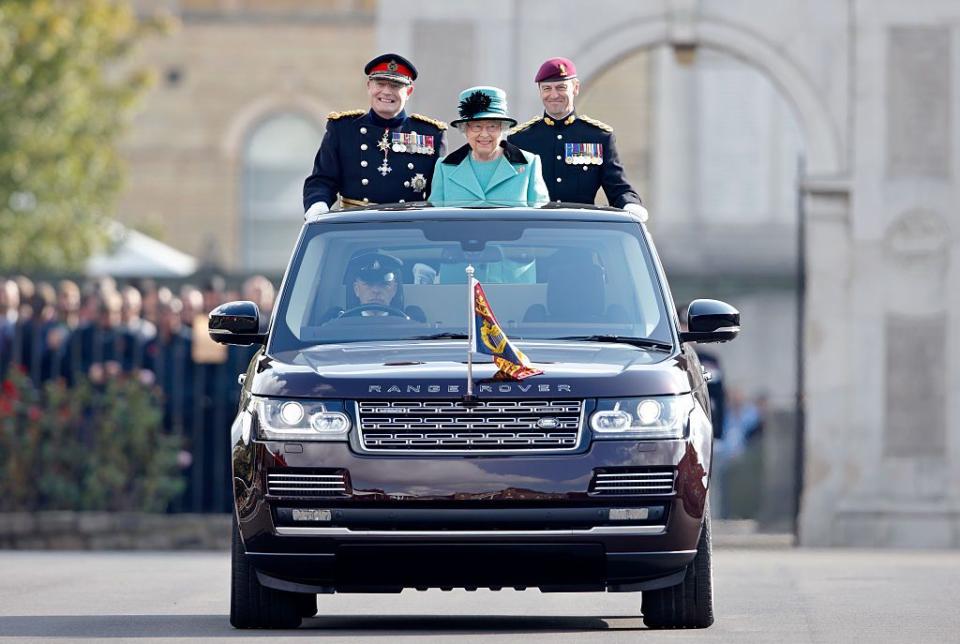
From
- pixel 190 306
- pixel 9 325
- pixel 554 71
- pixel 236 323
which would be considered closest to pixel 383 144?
pixel 554 71

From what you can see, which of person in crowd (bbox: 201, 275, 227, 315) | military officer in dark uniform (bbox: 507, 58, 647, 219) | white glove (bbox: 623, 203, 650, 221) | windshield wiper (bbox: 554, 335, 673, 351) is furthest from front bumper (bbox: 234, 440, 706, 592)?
person in crowd (bbox: 201, 275, 227, 315)

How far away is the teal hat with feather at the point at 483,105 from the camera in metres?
13.1

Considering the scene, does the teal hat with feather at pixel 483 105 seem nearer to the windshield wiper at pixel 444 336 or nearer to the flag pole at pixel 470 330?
the flag pole at pixel 470 330

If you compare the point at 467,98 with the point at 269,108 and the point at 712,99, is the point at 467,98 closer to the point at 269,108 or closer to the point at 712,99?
the point at 712,99

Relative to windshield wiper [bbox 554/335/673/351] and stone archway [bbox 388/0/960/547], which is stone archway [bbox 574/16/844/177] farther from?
windshield wiper [bbox 554/335/673/351]

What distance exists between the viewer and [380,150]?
14305 mm

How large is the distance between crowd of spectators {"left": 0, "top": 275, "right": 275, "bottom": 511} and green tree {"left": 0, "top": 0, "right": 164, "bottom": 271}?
11979mm

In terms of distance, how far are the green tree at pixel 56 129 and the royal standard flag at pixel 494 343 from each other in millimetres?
23272

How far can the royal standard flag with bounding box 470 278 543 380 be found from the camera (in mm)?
10945

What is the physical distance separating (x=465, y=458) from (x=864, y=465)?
1219 centimetres

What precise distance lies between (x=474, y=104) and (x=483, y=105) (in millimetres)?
43

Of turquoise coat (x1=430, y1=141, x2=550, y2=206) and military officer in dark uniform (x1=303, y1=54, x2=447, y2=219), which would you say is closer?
turquoise coat (x1=430, y1=141, x2=550, y2=206)

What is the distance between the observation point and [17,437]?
70.0 feet

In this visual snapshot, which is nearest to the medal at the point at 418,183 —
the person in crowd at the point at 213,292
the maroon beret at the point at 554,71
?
the maroon beret at the point at 554,71
